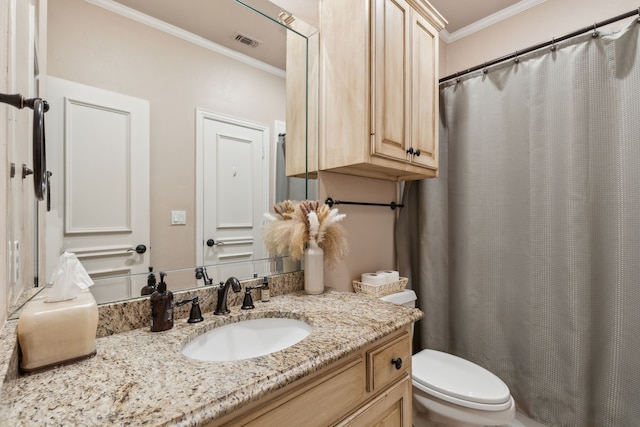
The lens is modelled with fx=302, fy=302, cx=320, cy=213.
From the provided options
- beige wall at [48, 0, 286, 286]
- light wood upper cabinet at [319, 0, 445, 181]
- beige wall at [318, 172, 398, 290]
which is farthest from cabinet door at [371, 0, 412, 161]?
beige wall at [48, 0, 286, 286]

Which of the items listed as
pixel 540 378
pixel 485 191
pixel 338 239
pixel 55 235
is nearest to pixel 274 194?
pixel 338 239

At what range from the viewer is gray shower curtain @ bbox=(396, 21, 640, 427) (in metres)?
1.35

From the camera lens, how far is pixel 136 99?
38.1 inches

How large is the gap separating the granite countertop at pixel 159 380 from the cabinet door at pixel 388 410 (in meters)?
0.21

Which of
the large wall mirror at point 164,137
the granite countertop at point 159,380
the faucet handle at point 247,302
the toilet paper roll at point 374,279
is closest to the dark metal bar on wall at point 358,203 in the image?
the large wall mirror at point 164,137

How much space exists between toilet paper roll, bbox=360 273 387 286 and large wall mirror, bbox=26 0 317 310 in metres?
0.49

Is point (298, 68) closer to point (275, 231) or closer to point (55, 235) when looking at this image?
point (275, 231)

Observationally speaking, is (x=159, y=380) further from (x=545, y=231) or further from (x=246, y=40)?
(x=545, y=231)

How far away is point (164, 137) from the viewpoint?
1.02 m

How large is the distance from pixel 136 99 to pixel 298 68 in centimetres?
78

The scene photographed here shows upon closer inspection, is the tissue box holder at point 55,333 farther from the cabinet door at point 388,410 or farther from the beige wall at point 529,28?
the beige wall at point 529,28

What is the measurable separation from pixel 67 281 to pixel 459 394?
1.40 meters

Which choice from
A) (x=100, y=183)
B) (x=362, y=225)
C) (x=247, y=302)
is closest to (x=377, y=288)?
(x=362, y=225)

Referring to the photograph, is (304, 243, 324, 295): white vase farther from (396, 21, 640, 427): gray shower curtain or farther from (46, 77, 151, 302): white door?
(396, 21, 640, 427): gray shower curtain
